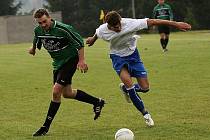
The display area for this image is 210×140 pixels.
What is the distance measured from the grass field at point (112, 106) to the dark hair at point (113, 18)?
5.20 ft

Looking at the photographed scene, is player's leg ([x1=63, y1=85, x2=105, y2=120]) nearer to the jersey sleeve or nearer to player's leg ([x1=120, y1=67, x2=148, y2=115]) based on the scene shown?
player's leg ([x1=120, y1=67, x2=148, y2=115])

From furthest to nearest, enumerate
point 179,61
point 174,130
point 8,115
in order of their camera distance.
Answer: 1. point 179,61
2. point 8,115
3. point 174,130

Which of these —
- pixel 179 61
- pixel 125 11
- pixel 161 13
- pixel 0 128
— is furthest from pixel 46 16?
pixel 125 11

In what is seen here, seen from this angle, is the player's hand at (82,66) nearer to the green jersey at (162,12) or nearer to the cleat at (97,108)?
the cleat at (97,108)

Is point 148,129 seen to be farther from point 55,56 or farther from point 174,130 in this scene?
point 55,56

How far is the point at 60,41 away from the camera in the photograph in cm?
Answer: 848

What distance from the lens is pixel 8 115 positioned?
10.3 meters

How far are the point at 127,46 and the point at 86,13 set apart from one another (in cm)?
6831

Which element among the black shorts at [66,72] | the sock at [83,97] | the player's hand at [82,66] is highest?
the player's hand at [82,66]

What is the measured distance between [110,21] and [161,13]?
15339 millimetres

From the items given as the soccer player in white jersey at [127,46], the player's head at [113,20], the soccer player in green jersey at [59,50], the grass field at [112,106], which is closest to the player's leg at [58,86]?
the soccer player in green jersey at [59,50]

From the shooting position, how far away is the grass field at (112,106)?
8.21 meters

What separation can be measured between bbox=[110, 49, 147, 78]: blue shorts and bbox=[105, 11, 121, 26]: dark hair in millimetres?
780

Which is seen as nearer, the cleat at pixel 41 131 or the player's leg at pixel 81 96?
the cleat at pixel 41 131
